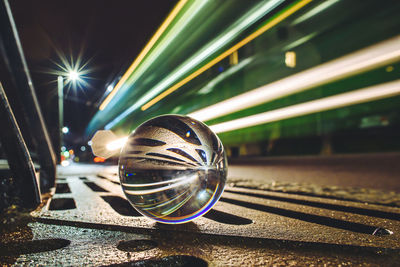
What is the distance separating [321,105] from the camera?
4.66 meters

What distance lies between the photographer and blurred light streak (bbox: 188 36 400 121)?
11.9 feet

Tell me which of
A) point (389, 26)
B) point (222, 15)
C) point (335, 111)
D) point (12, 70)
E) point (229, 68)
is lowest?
point (335, 111)

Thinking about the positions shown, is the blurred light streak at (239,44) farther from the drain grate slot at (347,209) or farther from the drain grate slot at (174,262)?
the drain grate slot at (174,262)

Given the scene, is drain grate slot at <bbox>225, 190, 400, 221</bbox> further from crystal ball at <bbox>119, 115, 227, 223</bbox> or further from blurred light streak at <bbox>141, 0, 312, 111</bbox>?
blurred light streak at <bbox>141, 0, 312, 111</bbox>

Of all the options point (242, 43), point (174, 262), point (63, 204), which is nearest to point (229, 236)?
point (174, 262)

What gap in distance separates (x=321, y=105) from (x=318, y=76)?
0.52 metres

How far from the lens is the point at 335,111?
14.8ft

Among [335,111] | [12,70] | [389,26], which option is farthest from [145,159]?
[335,111]

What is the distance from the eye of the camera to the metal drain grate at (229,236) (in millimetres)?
1294

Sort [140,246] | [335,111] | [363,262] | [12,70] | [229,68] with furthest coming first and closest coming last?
1. [229,68]
2. [335,111]
3. [12,70]
4. [140,246]
5. [363,262]

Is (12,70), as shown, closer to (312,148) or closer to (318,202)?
(318,202)

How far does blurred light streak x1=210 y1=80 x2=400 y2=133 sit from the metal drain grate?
6.84 ft

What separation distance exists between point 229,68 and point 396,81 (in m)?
3.31

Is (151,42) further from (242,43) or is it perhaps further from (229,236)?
(229,236)
